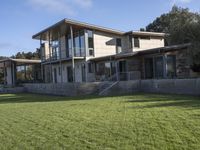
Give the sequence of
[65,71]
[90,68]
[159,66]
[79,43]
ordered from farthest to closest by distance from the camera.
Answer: [65,71] → [79,43] → [90,68] → [159,66]

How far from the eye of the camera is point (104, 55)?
104 feet

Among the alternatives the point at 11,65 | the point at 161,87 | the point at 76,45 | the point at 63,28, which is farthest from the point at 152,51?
the point at 11,65

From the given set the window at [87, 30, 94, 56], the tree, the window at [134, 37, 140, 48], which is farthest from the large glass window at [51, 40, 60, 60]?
the tree

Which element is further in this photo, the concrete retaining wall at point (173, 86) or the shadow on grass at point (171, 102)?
the concrete retaining wall at point (173, 86)

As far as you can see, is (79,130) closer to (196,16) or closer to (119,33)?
(196,16)

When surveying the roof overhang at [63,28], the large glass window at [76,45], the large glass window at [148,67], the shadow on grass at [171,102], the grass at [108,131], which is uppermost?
the roof overhang at [63,28]

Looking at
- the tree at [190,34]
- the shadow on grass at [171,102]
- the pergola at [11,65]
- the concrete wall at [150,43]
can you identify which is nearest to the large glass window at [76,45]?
the concrete wall at [150,43]

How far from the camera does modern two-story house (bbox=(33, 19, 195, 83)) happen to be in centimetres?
2525

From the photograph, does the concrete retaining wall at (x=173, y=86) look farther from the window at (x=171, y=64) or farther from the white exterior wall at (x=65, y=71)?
the white exterior wall at (x=65, y=71)

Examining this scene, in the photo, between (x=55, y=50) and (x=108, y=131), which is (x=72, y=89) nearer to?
(x=55, y=50)

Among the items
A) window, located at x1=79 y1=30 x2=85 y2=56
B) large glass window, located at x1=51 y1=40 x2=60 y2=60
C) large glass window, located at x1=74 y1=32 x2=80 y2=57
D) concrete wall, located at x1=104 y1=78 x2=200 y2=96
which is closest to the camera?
concrete wall, located at x1=104 y1=78 x2=200 y2=96

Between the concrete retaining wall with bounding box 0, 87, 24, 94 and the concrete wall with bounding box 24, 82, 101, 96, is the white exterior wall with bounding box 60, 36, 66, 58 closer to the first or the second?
the concrete wall with bounding box 24, 82, 101, 96

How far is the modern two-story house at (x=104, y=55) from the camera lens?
82.8ft

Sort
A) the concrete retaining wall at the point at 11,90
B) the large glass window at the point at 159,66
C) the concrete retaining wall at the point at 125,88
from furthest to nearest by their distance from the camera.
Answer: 1. the concrete retaining wall at the point at 11,90
2. the large glass window at the point at 159,66
3. the concrete retaining wall at the point at 125,88
